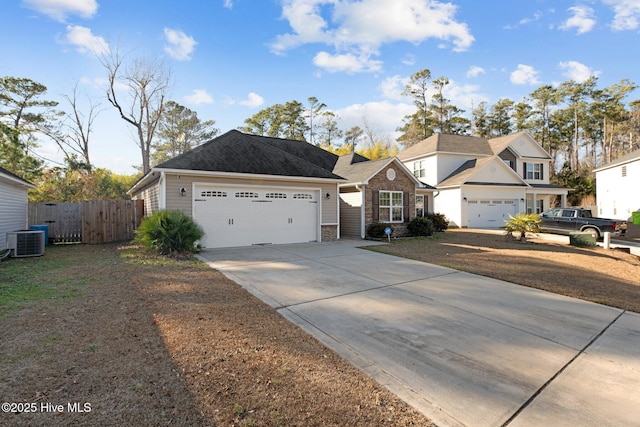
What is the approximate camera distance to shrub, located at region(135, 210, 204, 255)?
941 cm

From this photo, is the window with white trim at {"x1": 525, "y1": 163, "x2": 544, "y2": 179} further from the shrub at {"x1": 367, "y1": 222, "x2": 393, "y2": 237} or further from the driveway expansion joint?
the driveway expansion joint

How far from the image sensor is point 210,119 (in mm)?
36906

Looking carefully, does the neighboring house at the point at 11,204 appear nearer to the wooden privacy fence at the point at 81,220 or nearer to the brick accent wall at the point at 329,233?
the wooden privacy fence at the point at 81,220

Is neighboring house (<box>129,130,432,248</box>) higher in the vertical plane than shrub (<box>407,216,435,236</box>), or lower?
higher

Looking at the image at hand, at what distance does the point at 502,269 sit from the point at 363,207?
7.48m

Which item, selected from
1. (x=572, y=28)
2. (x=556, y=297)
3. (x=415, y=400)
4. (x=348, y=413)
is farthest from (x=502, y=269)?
(x=572, y=28)

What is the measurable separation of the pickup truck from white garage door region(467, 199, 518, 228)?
4864mm

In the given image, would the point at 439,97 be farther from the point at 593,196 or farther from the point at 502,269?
the point at 502,269

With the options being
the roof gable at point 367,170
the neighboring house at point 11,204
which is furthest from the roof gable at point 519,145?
the neighboring house at point 11,204

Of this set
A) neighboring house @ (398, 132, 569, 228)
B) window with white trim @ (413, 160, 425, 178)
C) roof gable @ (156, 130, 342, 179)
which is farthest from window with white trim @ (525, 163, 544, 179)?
roof gable @ (156, 130, 342, 179)

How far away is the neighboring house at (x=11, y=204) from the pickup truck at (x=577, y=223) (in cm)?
2325

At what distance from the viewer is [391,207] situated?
15945 millimetres

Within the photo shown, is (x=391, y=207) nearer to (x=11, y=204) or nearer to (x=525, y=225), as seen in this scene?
(x=525, y=225)

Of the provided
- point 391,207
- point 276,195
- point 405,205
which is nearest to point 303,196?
point 276,195
